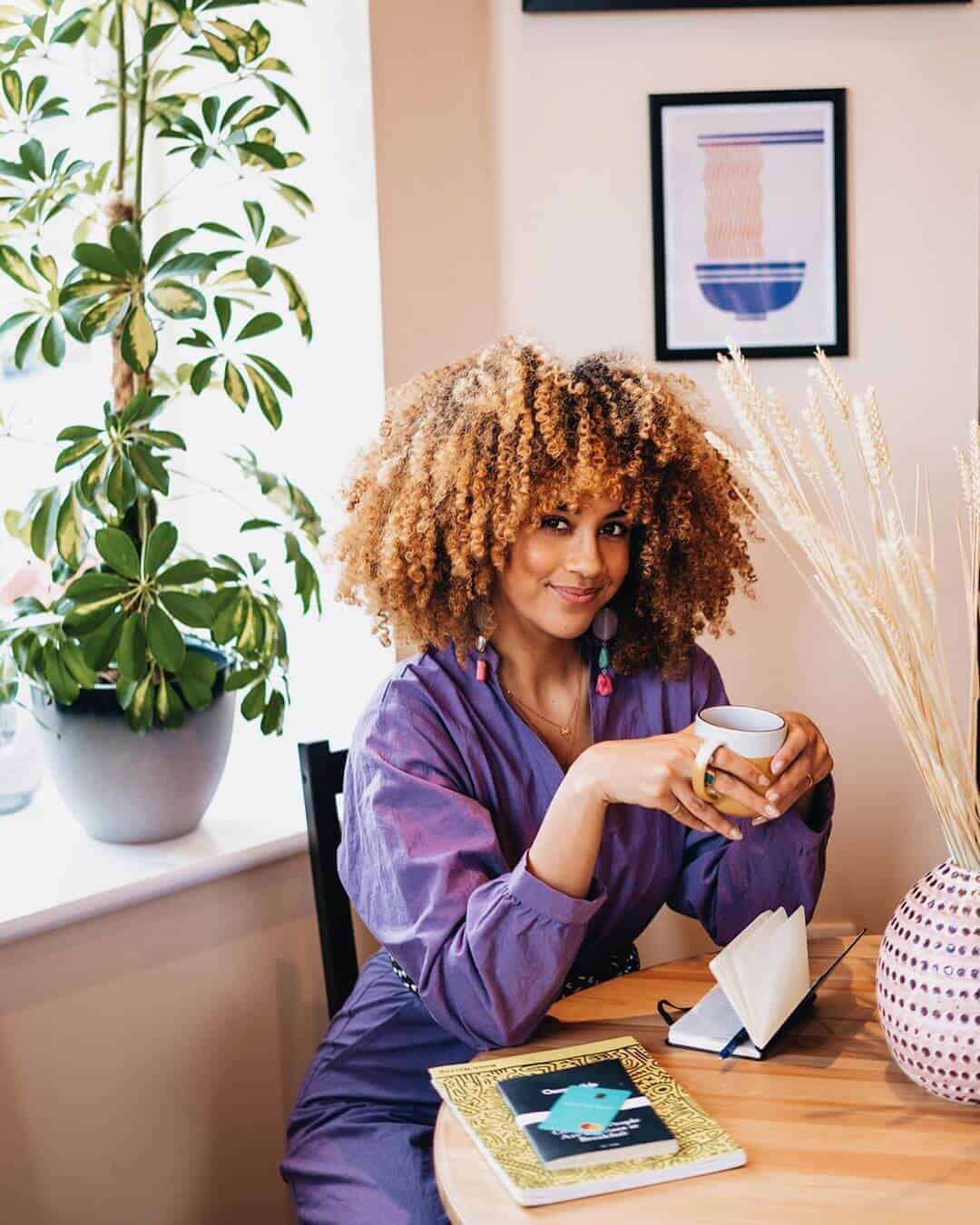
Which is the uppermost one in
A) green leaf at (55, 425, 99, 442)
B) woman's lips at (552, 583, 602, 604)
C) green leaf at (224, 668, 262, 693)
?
green leaf at (55, 425, 99, 442)

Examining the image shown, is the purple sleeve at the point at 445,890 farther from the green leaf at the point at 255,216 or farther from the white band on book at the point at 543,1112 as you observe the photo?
the green leaf at the point at 255,216

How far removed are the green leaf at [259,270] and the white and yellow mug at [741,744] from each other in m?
0.77

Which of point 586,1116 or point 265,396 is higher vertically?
point 265,396

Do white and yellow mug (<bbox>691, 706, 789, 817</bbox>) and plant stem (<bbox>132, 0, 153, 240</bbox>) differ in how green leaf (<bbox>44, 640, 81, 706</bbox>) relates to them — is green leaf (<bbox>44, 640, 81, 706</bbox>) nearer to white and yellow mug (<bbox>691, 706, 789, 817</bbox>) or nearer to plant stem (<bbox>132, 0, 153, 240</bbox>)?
plant stem (<bbox>132, 0, 153, 240</bbox>)

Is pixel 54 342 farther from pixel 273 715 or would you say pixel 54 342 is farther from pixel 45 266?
pixel 273 715

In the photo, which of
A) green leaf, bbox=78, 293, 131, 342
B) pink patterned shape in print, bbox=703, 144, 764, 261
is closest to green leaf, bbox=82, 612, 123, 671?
green leaf, bbox=78, 293, 131, 342

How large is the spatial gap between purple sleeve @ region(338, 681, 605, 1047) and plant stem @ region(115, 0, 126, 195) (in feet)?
2.50

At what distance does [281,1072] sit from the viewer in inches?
70.6

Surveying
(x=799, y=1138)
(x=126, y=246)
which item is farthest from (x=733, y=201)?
(x=799, y=1138)

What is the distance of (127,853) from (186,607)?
36cm

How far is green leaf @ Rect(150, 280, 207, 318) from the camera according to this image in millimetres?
1549

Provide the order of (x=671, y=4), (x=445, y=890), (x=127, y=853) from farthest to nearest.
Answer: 1. (x=671, y=4)
2. (x=127, y=853)
3. (x=445, y=890)

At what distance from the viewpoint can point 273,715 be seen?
168 centimetres

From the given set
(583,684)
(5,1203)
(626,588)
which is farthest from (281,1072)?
(626,588)
